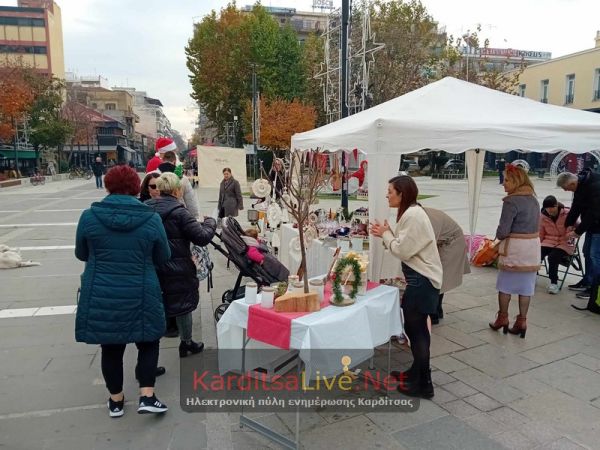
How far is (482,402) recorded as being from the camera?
3.33 m

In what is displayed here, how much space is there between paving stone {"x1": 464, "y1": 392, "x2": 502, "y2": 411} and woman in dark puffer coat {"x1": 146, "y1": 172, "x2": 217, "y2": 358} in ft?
7.60

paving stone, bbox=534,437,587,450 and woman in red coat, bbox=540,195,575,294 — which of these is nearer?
paving stone, bbox=534,437,587,450

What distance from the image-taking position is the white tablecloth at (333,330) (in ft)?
8.57

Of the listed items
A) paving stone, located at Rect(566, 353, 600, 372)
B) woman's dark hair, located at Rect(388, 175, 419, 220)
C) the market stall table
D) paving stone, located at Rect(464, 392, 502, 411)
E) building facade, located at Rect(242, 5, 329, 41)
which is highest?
building facade, located at Rect(242, 5, 329, 41)

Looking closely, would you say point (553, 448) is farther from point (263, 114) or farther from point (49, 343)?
point (263, 114)

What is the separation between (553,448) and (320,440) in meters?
1.44

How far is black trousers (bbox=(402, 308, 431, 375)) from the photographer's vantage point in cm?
323

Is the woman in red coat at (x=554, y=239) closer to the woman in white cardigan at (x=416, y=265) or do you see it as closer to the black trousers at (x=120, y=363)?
the woman in white cardigan at (x=416, y=265)

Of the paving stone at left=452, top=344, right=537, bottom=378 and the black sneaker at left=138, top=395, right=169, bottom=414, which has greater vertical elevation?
the black sneaker at left=138, top=395, right=169, bottom=414

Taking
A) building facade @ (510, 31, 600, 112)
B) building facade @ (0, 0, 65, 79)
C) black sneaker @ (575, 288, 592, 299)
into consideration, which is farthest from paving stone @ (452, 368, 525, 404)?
building facade @ (0, 0, 65, 79)

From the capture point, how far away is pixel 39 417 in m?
3.17

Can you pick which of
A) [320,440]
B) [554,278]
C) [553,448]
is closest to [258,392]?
[320,440]

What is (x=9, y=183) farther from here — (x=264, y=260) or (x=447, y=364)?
(x=447, y=364)

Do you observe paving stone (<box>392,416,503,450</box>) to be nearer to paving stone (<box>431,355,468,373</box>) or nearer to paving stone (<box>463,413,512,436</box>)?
paving stone (<box>463,413,512,436</box>)
